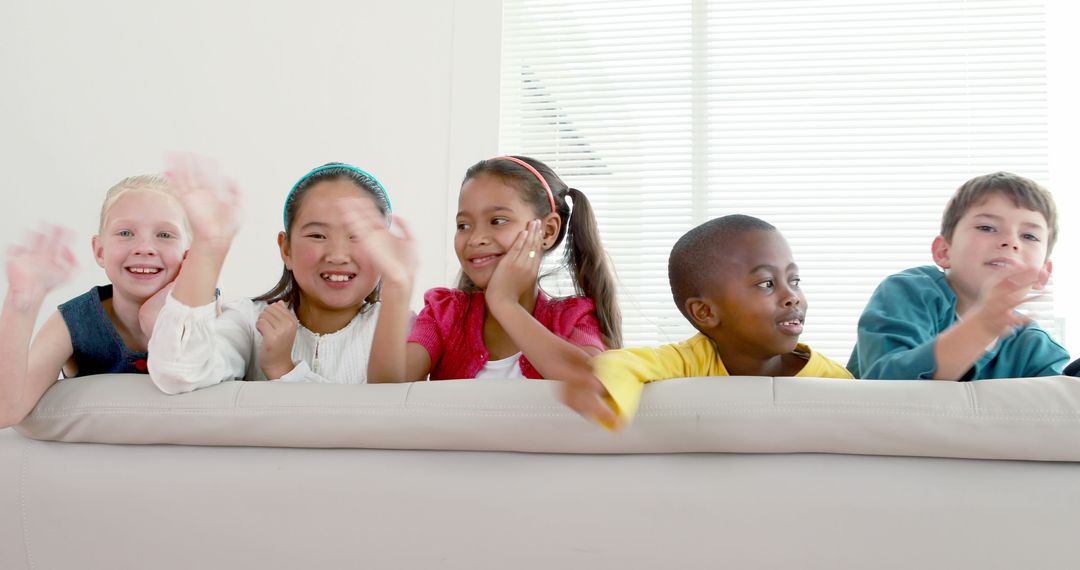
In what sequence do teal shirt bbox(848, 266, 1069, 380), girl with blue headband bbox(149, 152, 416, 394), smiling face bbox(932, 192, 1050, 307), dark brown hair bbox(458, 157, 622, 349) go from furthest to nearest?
1. dark brown hair bbox(458, 157, 622, 349)
2. smiling face bbox(932, 192, 1050, 307)
3. teal shirt bbox(848, 266, 1069, 380)
4. girl with blue headband bbox(149, 152, 416, 394)

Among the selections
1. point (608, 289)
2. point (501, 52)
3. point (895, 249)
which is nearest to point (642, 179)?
point (501, 52)

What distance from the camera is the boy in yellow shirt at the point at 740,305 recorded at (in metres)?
1.45

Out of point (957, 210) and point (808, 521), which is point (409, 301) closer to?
point (808, 521)

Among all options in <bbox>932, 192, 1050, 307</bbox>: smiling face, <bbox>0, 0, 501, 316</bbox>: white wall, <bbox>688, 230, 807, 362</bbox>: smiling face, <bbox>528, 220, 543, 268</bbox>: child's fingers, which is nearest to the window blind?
<bbox>0, 0, 501, 316</bbox>: white wall

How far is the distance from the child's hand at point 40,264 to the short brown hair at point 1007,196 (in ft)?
5.15

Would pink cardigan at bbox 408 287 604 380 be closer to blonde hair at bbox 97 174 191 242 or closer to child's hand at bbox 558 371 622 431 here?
blonde hair at bbox 97 174 191 242

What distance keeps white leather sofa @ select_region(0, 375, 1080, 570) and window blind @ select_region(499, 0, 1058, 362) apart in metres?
2.63

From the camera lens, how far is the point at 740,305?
57.8 inches

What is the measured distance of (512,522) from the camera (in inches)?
40.4

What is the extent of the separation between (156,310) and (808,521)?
113 cm

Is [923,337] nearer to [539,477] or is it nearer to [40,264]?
[539,477]

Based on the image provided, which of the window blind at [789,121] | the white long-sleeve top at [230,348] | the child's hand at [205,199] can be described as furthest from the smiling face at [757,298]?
the window blind at [789,121]

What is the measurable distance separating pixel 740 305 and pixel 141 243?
3.46ft

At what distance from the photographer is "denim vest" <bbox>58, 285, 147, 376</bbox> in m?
1.49
